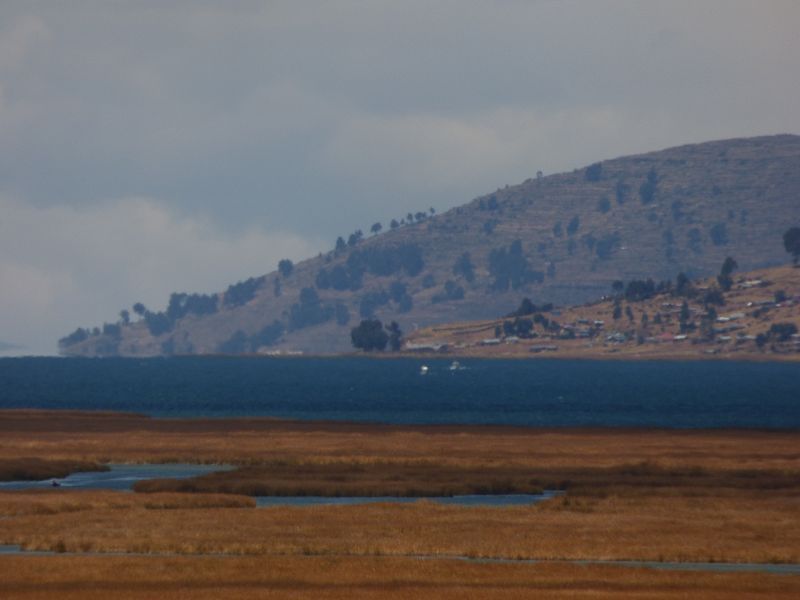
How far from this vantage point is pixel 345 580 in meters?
57.8

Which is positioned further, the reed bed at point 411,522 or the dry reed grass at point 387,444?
the dry reed grass at point 387,444

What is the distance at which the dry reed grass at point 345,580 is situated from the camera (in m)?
55.0

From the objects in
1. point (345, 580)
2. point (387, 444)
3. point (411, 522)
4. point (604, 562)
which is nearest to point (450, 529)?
point (411, 522)

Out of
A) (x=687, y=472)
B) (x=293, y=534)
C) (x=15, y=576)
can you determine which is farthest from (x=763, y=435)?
(x=15, y=576)

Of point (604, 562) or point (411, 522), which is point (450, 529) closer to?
point (411, 522)

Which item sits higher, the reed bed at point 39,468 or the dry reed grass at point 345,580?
the reed bed at point 39,468

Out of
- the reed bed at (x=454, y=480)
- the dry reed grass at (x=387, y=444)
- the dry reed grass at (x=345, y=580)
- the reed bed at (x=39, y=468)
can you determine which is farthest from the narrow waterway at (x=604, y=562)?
the dry reed grass at (x=387, y=444)

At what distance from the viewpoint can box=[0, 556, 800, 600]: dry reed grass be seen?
55000mm

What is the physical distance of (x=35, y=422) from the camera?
498 feet

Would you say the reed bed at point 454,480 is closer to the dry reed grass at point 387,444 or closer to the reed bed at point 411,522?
the reed bed at point 411,522

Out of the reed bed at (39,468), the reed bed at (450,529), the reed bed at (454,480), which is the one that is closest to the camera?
the reed bed at (450,529)

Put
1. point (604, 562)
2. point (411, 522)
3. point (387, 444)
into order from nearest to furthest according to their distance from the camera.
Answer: point (604, 562) → point (411, 522) → point (387, 444)

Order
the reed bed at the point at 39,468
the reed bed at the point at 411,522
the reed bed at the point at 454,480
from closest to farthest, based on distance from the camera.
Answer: the reed bed at the point at 411,522
the reed bed at the point at 454,480
the reed bed at the point at 39,468

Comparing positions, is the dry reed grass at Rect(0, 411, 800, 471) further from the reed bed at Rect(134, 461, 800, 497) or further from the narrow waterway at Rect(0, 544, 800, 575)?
the narrow waterway at Rect(0, 544, 800, 575)
